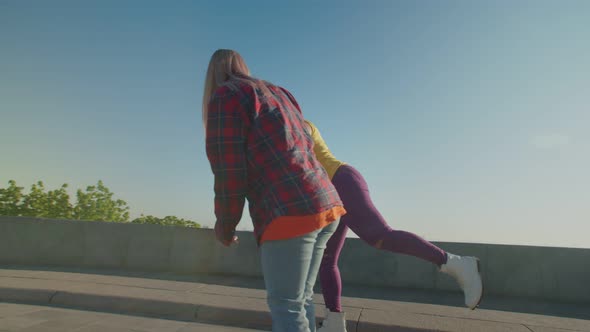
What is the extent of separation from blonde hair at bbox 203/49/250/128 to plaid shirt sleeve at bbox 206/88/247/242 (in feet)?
0.98

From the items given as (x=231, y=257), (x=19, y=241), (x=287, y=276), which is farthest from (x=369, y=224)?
(x=19, y=241)

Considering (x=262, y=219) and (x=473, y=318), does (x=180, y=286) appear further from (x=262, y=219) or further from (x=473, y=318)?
(x=262, y=219)

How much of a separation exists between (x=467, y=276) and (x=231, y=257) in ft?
15.7

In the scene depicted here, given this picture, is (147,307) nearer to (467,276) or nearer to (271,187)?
(467,276)

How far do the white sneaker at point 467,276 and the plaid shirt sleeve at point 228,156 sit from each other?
1.64m

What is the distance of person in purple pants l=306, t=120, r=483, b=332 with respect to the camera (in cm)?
265

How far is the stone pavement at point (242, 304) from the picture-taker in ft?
13.2

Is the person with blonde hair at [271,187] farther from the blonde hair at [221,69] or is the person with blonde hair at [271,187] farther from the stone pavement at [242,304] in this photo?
the stone pavement at [242,304]

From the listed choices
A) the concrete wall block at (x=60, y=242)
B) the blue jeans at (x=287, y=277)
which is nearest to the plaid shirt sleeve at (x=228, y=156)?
the blue jeans at (x=287, y=277)

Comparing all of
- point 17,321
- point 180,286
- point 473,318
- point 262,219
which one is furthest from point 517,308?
point 17,321

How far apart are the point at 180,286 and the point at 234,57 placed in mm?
4411

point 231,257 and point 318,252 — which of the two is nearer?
point 318,252

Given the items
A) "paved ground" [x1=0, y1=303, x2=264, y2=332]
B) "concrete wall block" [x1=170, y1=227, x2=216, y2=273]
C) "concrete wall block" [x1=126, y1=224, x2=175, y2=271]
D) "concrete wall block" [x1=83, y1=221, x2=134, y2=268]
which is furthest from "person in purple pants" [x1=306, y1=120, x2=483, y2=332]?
"concrete wall block" [x1=83, y1=221, x2=134, y2=268]

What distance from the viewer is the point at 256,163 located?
5.34 feet
